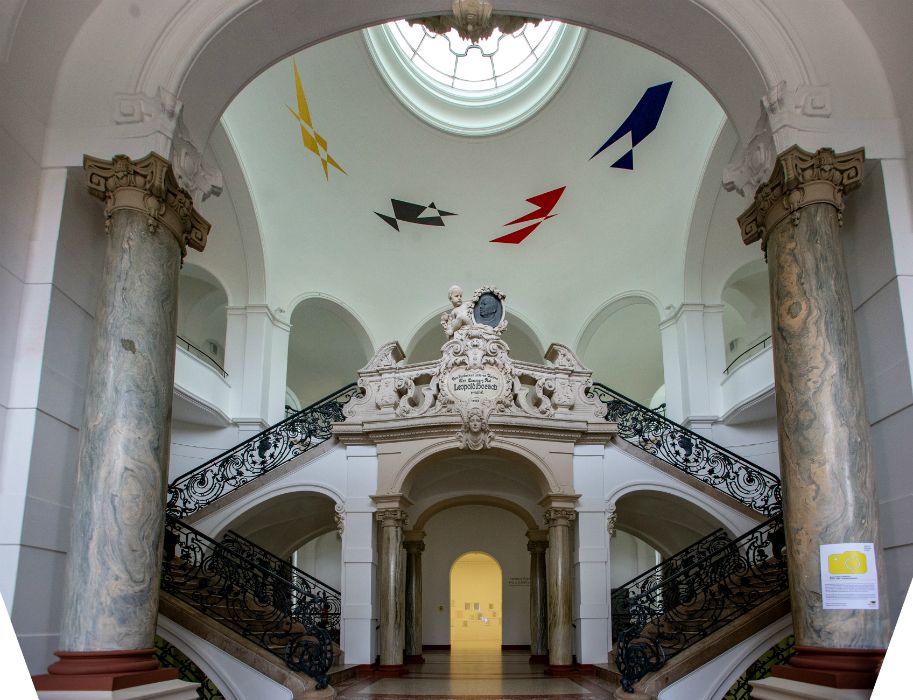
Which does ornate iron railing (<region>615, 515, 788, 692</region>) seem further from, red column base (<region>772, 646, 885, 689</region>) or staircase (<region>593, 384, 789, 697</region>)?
red column base (<region>772, 646, 885, 689</region>)

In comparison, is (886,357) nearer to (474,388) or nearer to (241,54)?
(241,54)

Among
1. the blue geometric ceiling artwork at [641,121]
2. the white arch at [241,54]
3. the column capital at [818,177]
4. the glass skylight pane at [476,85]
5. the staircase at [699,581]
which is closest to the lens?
the column capital at [818,177]

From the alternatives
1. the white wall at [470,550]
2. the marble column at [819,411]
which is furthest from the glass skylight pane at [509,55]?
the marble column at [819,411]

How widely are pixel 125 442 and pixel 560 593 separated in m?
7.55

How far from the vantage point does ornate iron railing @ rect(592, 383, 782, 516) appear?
12.7 metres

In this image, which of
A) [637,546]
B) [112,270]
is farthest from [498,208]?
[112,270]

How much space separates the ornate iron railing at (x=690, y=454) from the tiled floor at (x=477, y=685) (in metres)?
3.73

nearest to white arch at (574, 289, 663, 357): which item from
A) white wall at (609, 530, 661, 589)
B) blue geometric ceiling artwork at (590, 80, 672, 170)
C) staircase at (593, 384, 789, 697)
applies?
blue geometric ceiling artwork at (590, 80, 672, 170)

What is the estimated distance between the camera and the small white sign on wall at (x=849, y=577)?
528 centimetres

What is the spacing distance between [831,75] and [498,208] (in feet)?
38.9

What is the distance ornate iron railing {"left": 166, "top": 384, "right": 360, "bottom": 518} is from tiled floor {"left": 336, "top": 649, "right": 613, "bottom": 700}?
12.5 ft

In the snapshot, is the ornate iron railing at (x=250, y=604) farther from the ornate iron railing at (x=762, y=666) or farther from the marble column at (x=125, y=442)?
the ornate iron railing at (x=762, y=666)

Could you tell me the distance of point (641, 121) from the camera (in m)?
16.2

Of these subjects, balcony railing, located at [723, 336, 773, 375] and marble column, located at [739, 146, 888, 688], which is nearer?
marble column, located at [739, 146, 888, 688]
